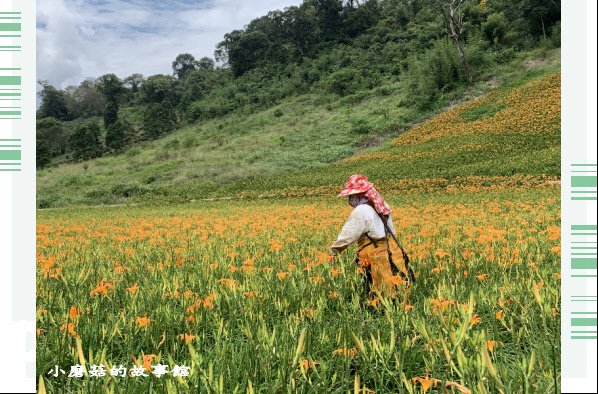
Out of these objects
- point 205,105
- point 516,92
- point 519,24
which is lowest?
point 516,92

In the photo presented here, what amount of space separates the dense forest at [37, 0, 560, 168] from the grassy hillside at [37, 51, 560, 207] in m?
2.74

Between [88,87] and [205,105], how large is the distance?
25936 mm

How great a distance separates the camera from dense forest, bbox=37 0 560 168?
3419cm

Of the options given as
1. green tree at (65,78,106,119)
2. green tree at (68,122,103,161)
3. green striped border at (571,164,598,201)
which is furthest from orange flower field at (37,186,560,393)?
green tree at (65,78,106,119)

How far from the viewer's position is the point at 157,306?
2434 millimetres

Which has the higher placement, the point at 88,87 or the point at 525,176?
the point at 88,87

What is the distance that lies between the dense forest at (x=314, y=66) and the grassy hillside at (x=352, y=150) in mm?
2735

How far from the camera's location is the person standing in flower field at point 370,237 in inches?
132

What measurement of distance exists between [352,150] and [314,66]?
26.5 m

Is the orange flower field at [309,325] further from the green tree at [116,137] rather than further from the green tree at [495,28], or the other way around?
the green tree at [116,137]

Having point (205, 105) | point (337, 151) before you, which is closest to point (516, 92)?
point (337, 151)

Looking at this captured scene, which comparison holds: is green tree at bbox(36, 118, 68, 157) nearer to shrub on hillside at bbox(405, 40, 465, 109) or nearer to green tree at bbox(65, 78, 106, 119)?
green tree at bbox(65, 78, 106, 119)

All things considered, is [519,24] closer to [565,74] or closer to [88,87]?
[565,74]

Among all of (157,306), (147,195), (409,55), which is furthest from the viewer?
(409,55)
